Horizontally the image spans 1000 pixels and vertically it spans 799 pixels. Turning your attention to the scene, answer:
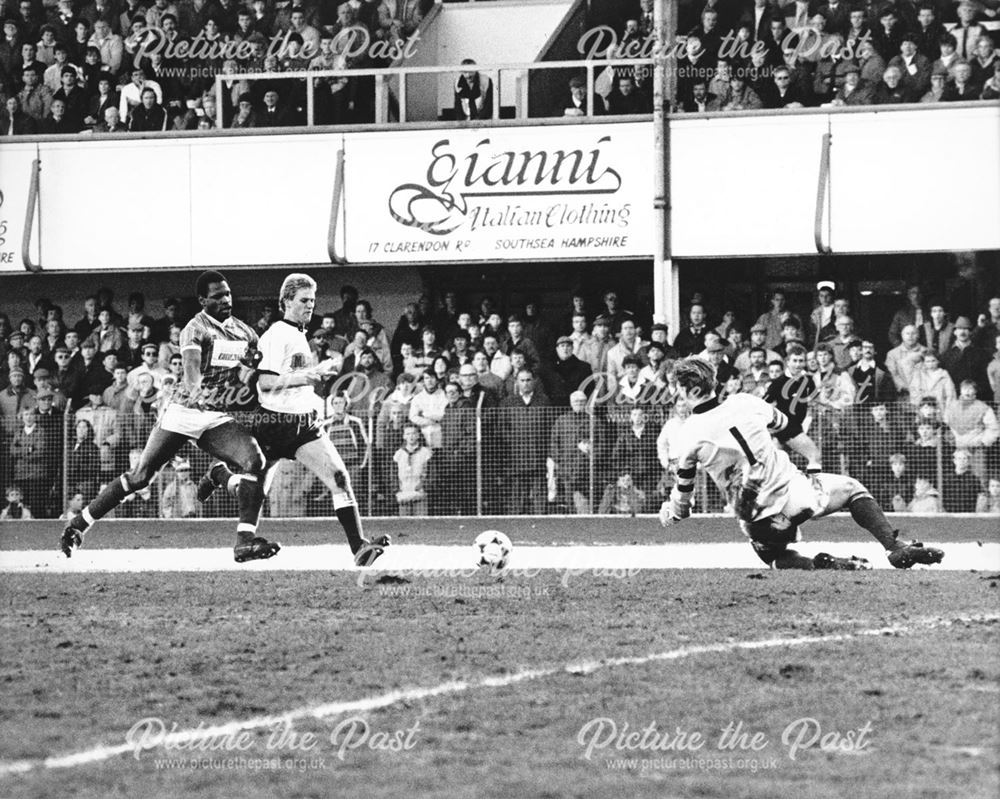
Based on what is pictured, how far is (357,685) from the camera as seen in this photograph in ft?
25.2

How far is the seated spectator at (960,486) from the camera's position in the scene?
1644cm

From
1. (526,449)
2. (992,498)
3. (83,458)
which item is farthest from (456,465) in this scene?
(992,498)

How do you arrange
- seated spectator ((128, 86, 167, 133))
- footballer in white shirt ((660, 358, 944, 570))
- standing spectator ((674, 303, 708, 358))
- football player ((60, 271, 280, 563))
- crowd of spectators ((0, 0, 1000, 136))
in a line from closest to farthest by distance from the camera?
footballer in white shirt ((660, 358, 944, 570)) < football player ((60, 271, 280, 563)) < standing spectator ((674, 303, 708, 358)) < crowd of spectators ((0, 0, 1000, 136)) < seated spectator ((128, 86, 167, 133))

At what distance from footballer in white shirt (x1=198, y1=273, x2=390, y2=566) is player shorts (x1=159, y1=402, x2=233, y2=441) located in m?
0.31

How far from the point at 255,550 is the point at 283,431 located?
0.97 metres

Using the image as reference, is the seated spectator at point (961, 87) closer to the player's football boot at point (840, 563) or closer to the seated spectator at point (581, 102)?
the seated spectator at point (581, 102)

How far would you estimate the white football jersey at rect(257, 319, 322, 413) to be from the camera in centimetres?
1227

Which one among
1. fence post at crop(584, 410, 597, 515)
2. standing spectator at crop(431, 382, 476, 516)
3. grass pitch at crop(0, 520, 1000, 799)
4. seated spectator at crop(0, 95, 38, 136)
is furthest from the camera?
seated spectator at crop(0, 95, 38, 136)

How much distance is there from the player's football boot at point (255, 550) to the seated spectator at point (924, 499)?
24.1 feet

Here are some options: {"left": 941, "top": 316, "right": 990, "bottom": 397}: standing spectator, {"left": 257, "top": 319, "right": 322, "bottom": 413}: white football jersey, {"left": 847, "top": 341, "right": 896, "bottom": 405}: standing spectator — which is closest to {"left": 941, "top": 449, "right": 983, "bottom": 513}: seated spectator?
{"left": 941, "top": 316, "right": 990, "bottom": 397}: standing spectator

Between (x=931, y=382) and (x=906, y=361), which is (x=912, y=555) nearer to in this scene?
(x=931, y=382)

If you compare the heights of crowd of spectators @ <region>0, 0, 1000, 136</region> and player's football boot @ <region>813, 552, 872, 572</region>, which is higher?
crowd of spectators @ <region>0, 0, 1000, 136</region>

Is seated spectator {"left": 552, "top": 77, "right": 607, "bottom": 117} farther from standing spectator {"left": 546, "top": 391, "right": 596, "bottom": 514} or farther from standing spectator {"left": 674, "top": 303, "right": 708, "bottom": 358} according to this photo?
standing spectator {"left": 546, "top": 391, "right": 596, "bottom": 514}

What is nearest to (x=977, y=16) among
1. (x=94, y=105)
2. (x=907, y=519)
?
(x=907, y=519)
